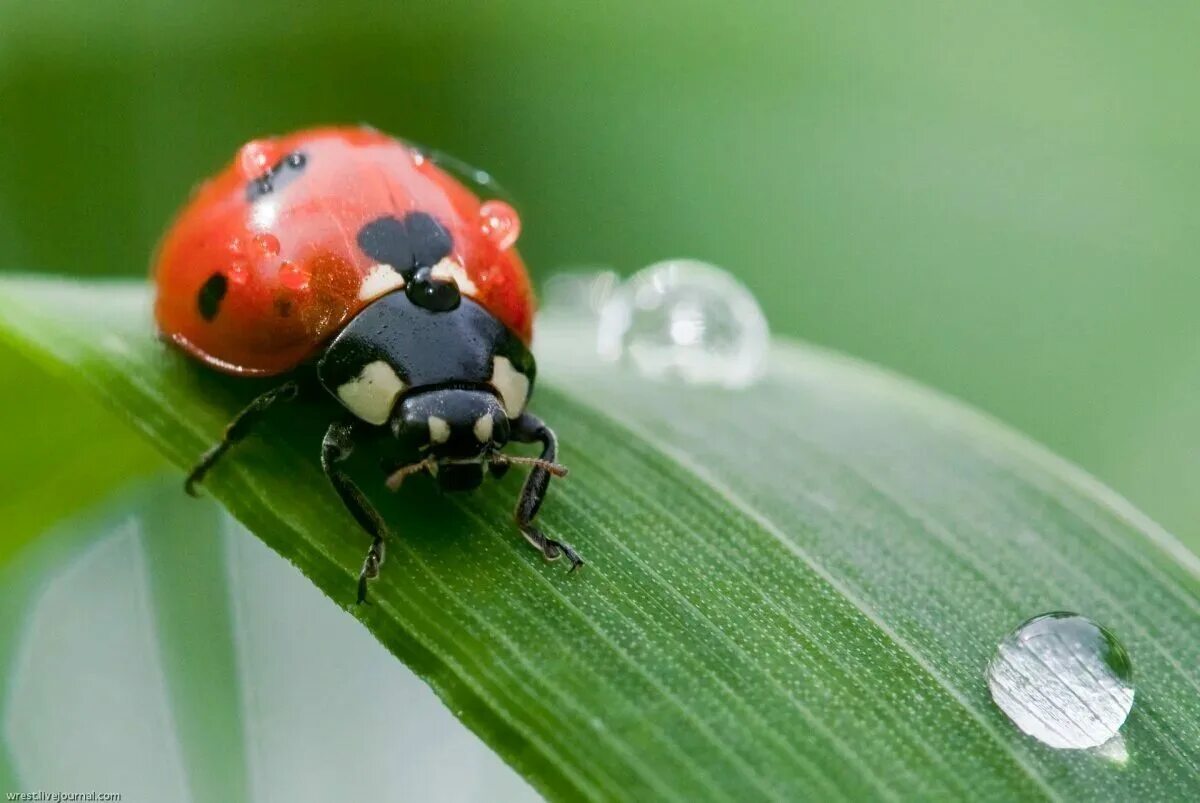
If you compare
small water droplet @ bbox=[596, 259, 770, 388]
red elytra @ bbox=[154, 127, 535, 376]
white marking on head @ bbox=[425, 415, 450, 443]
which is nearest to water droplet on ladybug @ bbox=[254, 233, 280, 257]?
red elytra @ bbox=[154, 127, 535, 376]

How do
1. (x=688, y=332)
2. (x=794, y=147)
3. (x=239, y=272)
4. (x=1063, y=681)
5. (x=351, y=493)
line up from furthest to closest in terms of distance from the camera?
(x=794, y=147) < (x=688, y=332) < (x=239, y=272) < (x=351, y=493) < (x=1063, y=681)

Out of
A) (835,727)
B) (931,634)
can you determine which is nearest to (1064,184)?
(931,634)

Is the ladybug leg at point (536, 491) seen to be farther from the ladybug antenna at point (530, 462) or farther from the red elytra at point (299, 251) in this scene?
the red elytra at point (299, 251)

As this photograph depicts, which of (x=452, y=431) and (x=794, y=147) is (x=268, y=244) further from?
(x=794, y=147)

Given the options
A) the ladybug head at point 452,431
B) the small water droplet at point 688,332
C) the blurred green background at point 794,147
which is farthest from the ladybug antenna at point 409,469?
the blurred green background at point 794,147

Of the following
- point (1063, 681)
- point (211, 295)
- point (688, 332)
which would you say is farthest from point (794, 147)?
point (1063, 681)

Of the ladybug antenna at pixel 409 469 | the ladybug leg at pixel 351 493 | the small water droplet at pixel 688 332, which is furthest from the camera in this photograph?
the small water droplet at pixel 688 332
